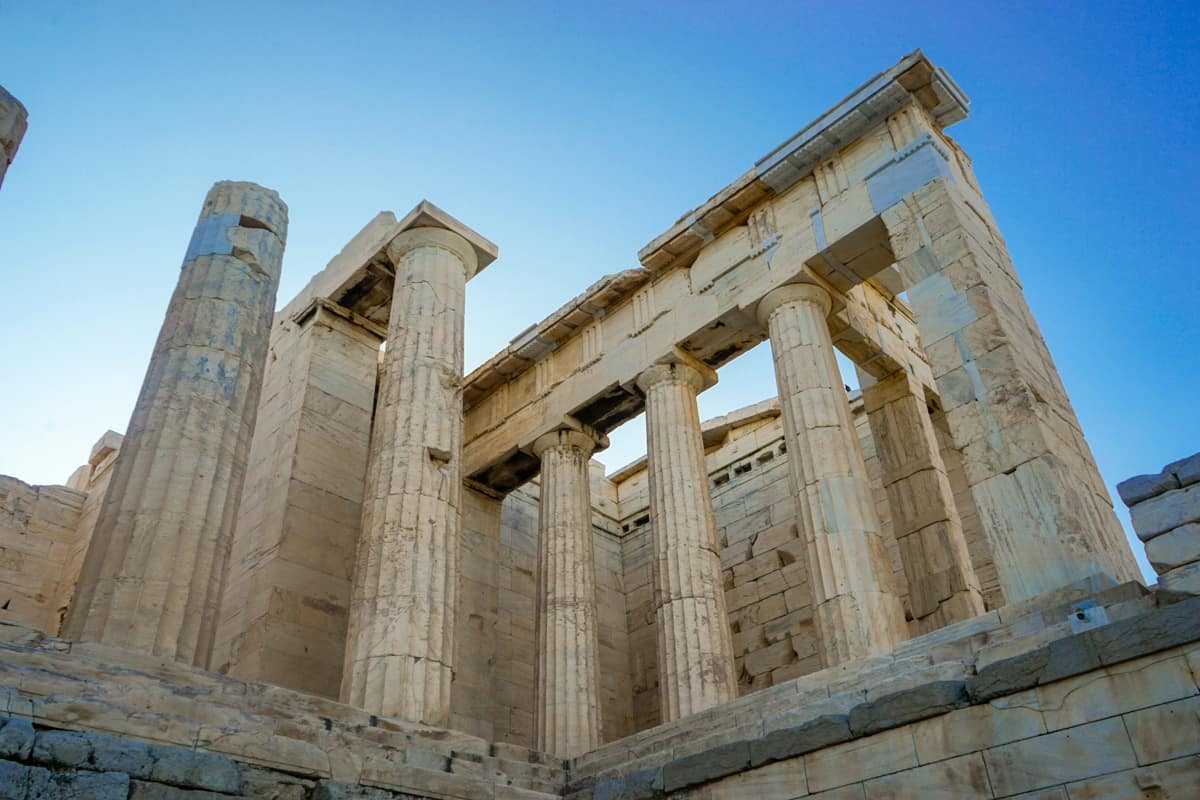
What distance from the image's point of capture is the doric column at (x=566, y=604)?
622 inches

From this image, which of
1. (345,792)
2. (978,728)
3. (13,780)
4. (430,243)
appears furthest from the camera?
(430,243)

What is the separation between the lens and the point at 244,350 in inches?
543

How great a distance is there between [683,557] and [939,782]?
22.6 feet

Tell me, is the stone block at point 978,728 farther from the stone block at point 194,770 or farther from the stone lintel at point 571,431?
the stone lintel at point 571,431

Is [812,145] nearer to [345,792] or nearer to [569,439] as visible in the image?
[569,439]

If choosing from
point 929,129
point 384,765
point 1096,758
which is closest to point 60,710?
point 384,765

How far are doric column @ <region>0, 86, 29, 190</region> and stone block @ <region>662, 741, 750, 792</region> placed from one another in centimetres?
1031

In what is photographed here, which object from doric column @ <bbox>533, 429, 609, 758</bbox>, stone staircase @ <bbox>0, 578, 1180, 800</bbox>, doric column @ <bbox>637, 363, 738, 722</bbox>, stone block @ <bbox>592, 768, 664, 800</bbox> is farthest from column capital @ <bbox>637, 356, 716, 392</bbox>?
stone block @ <bbox>592, 768, 664, 800</bbox>

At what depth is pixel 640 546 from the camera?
25.2 m

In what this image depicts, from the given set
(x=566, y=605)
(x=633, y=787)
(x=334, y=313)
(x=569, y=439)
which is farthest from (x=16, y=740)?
(x=334, y=313)

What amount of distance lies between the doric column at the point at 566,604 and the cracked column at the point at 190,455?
20.3 feet

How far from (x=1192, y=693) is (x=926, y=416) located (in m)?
10.6

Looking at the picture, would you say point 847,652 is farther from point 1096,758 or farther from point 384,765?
point 384,765

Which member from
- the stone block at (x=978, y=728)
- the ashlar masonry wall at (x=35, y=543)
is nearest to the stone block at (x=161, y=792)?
the stone block at (x=978, y=728)
